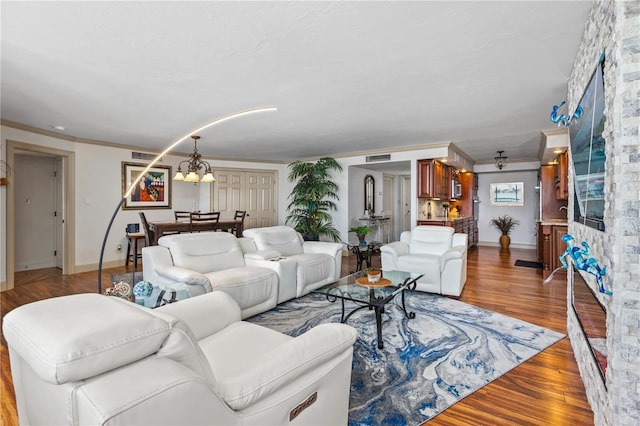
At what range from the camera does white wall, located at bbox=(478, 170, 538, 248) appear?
27.7 feet

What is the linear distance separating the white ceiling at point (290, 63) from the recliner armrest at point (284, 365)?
1793 mm

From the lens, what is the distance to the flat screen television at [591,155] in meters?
1.59

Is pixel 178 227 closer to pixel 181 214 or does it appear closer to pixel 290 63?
pixel 181 214

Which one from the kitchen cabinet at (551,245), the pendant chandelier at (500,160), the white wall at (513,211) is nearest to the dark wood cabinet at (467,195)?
the white wall at (513,211)

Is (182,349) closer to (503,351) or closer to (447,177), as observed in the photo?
(503,351)

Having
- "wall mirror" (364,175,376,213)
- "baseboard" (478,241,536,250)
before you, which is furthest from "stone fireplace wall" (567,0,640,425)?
"baseboard" (478,241,536,250)

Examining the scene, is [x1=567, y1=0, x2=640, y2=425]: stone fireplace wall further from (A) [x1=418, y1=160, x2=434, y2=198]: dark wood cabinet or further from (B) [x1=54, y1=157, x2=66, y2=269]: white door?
(B) [x1=54, y1=157, x2=66, y2=269]: white door

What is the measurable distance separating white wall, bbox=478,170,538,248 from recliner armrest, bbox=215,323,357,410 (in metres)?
8.73

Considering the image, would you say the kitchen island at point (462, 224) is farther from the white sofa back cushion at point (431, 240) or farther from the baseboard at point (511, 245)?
the white sofa back cushion at point (431, 240)

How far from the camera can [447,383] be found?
84.0 inches

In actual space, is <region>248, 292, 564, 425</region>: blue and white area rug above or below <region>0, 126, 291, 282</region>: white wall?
below

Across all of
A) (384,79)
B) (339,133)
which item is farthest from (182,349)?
(339,133)

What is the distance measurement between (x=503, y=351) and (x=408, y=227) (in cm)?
730

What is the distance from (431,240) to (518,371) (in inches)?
98.7
